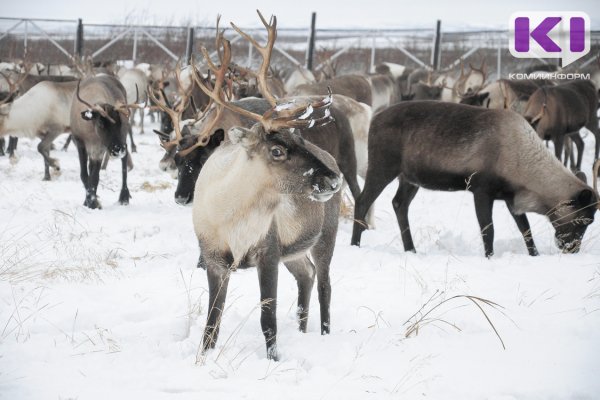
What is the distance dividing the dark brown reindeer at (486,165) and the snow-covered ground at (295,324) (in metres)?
0.33

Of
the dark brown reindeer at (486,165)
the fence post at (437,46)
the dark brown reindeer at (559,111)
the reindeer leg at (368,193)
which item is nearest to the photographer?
the dark brown reindeer at (486,165)

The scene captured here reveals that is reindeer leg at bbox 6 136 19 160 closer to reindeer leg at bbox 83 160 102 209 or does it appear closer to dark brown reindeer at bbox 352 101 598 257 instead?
reindeer leg at bbox 83 160 102 209

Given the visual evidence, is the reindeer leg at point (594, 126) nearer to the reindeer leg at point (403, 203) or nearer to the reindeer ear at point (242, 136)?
the reindeer leg at point (403, 203)

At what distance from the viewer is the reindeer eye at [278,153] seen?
2982mm

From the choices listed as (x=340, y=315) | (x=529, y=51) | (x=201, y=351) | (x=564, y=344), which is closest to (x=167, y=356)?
(x=201, y=351)

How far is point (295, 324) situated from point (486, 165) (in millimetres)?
2374

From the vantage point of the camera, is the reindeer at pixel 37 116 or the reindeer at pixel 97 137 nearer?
the reindeer at pixel 97 137

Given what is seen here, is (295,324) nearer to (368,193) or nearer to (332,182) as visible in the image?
(332,182)

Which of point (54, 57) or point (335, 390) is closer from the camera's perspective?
point (335, 390)

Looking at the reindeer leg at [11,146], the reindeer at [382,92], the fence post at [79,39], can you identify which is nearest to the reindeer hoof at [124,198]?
the reindeer leg at [11,146]

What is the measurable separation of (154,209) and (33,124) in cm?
Answer: 292

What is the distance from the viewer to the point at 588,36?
16.8m

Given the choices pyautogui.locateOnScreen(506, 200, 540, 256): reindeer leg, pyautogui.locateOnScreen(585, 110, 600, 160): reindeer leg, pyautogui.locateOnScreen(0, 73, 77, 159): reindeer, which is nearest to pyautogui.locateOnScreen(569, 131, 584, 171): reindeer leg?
pyautogui.locateOnScreen(585, 110, 600, 160): reindeer leg

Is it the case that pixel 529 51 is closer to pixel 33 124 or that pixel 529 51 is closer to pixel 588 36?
pixel 588 36
